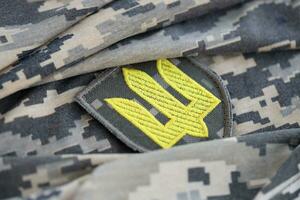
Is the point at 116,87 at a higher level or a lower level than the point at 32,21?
lower

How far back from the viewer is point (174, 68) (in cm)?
75

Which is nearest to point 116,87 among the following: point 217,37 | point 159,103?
point 159,103

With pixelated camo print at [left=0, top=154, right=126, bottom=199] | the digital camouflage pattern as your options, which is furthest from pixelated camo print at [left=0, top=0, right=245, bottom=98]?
pixelated camo print at [left=0, top=154, right=126, bottom=199]

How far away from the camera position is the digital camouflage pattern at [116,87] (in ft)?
2.01

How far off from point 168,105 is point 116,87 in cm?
7

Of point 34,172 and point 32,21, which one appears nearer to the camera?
point 34,172

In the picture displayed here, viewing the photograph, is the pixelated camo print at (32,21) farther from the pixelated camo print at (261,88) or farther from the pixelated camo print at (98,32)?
the pixelated camo print at (261,88)

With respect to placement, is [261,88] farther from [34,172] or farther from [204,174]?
[34,172]

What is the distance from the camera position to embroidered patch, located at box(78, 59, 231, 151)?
69 cm

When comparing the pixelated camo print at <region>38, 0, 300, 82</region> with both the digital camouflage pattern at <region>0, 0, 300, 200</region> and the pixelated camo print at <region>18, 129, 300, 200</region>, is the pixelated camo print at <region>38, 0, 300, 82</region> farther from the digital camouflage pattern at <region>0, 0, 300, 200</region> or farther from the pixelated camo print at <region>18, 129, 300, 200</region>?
the pixelated camo print at <region>18, 129, 300, 200</region>

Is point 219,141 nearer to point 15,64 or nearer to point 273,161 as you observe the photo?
point 273,161

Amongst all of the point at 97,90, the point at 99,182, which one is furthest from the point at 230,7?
the point at 99,182

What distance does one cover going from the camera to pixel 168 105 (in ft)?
2.36

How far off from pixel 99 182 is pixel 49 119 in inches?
5.4
